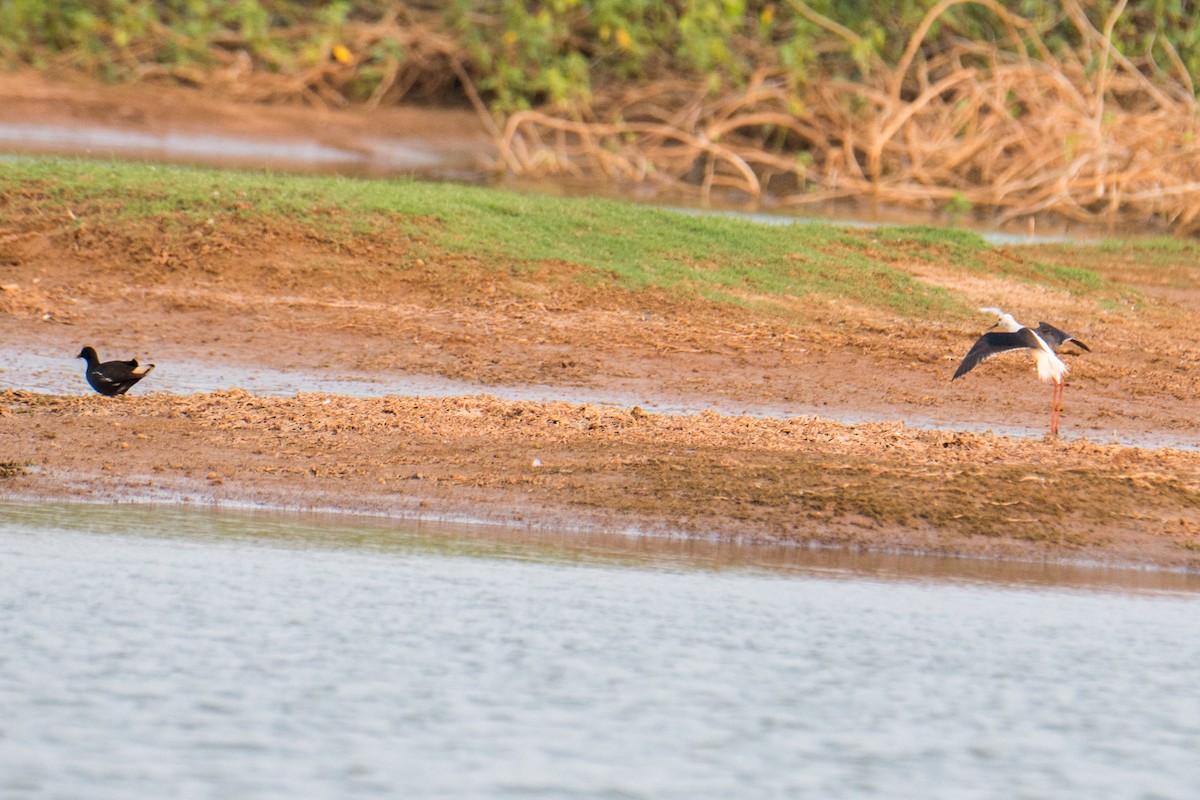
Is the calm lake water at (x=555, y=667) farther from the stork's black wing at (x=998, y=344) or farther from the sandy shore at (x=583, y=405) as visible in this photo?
the stork's black wing at (x=998, y=344)

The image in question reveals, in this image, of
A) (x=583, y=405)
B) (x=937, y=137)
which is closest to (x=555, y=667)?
(x=583, y=405)

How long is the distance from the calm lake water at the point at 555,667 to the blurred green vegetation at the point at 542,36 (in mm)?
17710

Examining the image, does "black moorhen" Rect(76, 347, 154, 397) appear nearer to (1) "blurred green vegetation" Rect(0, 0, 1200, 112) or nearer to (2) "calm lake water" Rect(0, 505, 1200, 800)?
(2) "calm lake water" Rect(0, 505, 1200, 800)

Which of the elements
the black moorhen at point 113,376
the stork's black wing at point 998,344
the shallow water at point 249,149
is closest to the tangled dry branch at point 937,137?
the shallow water at point 249,149

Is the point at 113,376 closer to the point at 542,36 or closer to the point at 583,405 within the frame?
the point at 583,405

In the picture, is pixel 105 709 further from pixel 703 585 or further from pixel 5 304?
pixel 5 304

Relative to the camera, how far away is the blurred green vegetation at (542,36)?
979 inches

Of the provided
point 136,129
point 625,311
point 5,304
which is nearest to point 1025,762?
point 625,311

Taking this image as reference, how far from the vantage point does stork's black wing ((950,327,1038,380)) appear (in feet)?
30.3

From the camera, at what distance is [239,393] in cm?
962

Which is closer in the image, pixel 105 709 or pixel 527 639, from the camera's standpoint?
pixel 105 709

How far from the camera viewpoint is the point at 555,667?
615 cm

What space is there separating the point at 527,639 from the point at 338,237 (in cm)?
703

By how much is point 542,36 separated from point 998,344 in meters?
17.6
